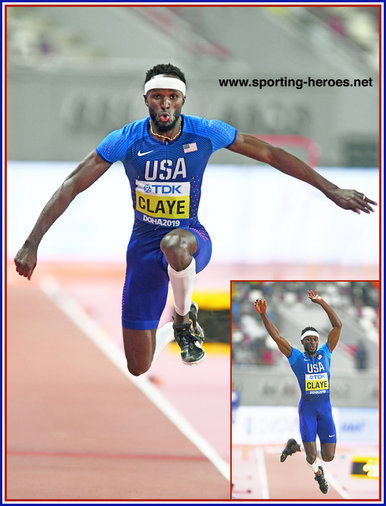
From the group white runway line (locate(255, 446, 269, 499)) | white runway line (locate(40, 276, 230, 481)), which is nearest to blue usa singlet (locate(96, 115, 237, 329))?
white runway line (locate(255, 446, 269, 499))

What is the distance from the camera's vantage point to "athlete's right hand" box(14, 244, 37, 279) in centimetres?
572

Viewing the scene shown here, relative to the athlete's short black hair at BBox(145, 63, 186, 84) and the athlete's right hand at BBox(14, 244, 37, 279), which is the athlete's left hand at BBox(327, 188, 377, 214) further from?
the athlete's right hand at BBox(14, 244, 37, 279)

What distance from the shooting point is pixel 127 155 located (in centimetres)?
589

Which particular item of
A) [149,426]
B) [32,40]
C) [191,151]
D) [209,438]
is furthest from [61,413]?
[32,40]

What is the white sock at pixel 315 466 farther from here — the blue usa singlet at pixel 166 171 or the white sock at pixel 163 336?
the blue usa singlet at pixel 166 171

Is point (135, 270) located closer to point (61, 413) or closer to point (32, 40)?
point (61, 413)

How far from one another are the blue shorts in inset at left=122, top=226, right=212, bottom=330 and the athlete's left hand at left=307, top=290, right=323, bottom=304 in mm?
846

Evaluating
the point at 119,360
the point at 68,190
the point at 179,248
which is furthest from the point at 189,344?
the point at 119,360

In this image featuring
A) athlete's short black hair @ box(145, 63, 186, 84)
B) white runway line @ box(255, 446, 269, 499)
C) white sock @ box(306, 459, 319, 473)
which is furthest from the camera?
white runway line @ box(255, 446, 269, 499)

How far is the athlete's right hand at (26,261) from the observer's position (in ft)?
18.8

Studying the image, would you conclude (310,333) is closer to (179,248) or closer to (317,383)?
(317,383)

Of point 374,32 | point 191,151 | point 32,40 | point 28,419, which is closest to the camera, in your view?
point 191,151

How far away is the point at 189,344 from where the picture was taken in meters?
5.98

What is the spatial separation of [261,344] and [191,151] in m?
1.88
